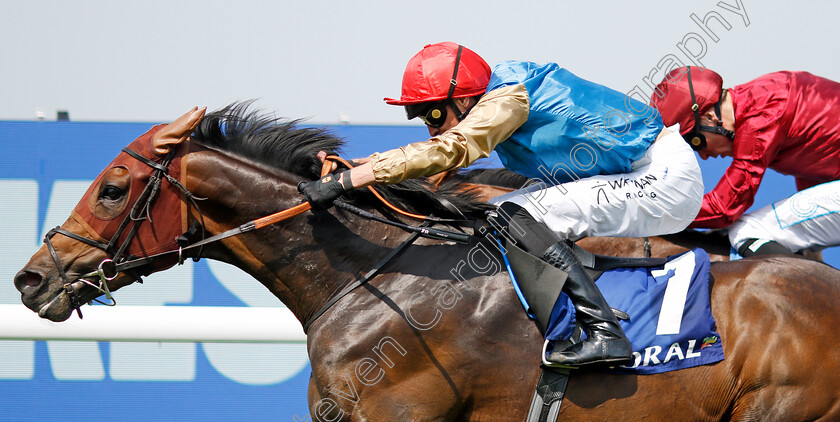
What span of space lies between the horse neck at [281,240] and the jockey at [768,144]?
5.00 feet

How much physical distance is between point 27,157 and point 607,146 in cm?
355

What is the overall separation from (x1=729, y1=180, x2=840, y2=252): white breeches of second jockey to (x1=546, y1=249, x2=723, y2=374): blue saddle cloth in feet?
2.23

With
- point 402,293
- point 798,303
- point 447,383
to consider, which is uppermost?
point 798,303

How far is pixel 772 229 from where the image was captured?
2.99 metres

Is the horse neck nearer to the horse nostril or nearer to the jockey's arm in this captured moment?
the jockey's arm

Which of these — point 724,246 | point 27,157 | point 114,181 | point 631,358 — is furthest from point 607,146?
point 27,157

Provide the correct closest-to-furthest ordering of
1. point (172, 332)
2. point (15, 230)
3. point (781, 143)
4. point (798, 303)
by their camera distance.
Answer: point (798, 303), point (781, 143), point (172, 332), point (15, 230)

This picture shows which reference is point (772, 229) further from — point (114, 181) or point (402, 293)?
point (114, 181)

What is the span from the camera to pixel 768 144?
114 inches

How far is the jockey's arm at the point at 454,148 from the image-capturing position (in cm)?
234

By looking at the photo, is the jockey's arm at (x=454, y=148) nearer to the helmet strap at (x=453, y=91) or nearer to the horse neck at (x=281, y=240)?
the helmet strap at (x=453, y=91)

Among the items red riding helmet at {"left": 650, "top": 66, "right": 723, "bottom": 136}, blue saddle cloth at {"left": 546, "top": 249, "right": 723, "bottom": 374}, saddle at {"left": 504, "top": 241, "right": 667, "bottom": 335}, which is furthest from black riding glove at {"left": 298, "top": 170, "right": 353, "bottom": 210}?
red riding helmet at {"left": 650, "top": 66, "right": 723, "bottom": 136}

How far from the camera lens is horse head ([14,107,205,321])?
248 centimetres

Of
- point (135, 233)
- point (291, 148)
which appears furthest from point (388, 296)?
point (135, 233)
